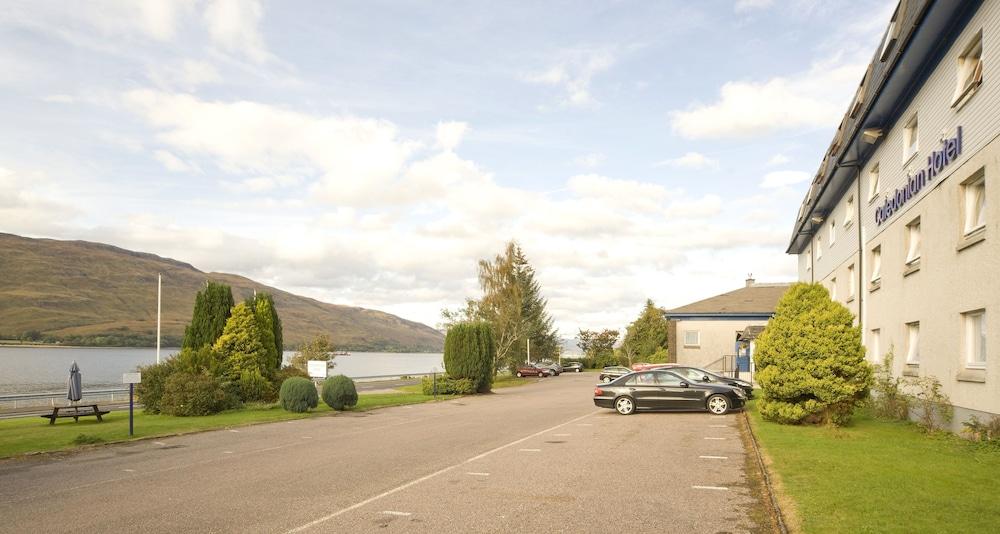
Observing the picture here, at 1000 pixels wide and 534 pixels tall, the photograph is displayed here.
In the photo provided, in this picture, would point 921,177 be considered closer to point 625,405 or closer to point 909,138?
point 909,138

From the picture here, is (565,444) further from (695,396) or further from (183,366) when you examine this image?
(183,366)

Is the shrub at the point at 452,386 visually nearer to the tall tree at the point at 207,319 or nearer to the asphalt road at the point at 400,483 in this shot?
the tall tree at the point at 207,319

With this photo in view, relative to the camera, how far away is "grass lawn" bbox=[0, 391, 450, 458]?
15930 mm

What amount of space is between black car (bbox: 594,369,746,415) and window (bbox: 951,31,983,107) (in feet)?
33.6

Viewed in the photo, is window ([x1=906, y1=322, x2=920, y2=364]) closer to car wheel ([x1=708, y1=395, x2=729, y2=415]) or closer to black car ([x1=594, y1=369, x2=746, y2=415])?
black car ([x1=594, y1=369, x2=746, y2=415])

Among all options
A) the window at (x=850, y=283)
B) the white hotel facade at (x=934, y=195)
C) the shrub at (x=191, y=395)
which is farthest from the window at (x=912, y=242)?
the shrub at (x=191, y=395)

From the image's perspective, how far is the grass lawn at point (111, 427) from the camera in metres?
15.9

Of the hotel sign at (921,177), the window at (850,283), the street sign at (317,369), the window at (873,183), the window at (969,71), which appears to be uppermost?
the window at (969,71)

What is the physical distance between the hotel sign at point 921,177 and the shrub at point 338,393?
1781 cm

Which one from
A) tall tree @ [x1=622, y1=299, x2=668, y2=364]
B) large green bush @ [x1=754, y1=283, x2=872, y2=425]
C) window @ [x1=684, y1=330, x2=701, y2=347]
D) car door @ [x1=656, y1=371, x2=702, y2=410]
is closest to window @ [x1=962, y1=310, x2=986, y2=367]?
large green bush @ [x1=754, y1=283, x2=872, y2=425]

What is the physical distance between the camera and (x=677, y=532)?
7.50 meters

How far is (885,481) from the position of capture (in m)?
9.56

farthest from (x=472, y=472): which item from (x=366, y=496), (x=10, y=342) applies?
(x=10, y=342)

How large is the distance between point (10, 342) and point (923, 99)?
194667 millimetres
